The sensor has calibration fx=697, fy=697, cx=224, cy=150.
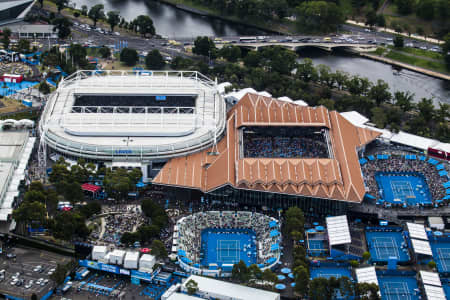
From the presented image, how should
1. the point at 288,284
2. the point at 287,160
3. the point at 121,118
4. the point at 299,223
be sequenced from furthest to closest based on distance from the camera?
the point at 121,118 < the point at 287,160 < the point at 299,223 < the point at 288,284

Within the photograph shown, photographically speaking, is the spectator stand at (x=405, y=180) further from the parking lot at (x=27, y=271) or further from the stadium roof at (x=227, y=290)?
the parking lot at (x=27, y=271)

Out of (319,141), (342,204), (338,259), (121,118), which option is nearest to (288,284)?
(338,259)

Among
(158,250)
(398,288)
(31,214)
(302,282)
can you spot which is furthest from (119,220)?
(398,288)

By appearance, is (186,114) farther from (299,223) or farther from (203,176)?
(299,223)

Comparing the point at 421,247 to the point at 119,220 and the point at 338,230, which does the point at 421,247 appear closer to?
the point at 338,230

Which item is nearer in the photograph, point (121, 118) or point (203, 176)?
point (203, 176)

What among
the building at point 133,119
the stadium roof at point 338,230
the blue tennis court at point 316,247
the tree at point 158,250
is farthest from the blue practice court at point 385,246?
the building at point 133,119

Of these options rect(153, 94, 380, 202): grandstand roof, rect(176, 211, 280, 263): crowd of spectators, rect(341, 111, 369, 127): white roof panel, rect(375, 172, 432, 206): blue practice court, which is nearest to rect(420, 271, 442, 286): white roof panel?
Result: rect(153, 94, 380, 202): grandstand roof
